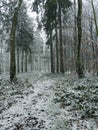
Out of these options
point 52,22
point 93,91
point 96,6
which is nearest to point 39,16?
point 52,22

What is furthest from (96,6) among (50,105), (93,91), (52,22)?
(50,105)

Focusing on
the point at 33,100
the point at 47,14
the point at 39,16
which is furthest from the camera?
the point at 39,16

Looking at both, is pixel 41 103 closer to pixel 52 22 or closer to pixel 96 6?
pixel 52 22

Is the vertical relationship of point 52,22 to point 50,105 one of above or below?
above

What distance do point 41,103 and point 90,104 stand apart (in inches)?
84.4

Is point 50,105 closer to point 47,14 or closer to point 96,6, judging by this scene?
point 47,14

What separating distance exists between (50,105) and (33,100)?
1201 millimetres

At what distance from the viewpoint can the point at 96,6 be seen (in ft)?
87.0

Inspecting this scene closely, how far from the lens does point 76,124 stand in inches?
227

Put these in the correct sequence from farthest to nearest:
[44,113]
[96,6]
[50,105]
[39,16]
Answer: [96,6], [39,16], [50,105], [44,113]

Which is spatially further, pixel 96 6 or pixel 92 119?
pixel 96 6

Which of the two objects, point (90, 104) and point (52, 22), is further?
point (52, 22)

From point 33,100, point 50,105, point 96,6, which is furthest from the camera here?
point 96,6

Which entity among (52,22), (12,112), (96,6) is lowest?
(12,112)
